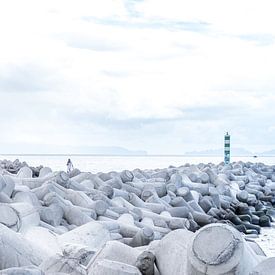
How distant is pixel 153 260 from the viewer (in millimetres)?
3578

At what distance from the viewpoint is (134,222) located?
6.77 metres

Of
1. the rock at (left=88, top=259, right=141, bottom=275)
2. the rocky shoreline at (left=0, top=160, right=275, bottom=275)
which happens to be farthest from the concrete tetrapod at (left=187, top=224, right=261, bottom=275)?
the rock at (left=88, top=259, right=141, bottom=275)

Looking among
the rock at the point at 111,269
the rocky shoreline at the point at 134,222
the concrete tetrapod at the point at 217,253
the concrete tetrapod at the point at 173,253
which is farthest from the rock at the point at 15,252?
the concrete tetrapod at the point at 217,253

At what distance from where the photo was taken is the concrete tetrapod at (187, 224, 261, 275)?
2986mm

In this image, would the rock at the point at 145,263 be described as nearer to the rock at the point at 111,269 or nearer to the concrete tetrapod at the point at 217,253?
the rock at the point at 111,269

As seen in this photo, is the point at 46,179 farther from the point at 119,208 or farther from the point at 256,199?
the point at 256,199

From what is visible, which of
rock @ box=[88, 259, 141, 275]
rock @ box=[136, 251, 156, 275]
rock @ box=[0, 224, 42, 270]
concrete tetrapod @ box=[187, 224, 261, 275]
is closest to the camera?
concrete tetrapod @ box=[187, 224, 261, 275]

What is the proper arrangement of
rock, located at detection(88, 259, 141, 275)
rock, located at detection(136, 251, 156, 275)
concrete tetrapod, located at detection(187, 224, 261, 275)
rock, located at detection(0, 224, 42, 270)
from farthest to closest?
1. rock, located at detection(0, 224, 42, 270)
2. rock, located at detection(136, 251, 156, 275)
3. rock, located at detection(88, 259, 141, 275)
4. concrete tetrapod, located at detection(187, 224, 261, 275)

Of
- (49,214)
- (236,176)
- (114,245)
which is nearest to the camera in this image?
(114,245)

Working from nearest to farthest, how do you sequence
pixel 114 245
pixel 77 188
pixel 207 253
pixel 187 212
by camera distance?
pixel 207 253
pixel 114 245
pixel 77 188
pixel 187 212

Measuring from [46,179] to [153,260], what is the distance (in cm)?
442

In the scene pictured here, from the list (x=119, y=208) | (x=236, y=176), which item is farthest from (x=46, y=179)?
(x=236, y=176)

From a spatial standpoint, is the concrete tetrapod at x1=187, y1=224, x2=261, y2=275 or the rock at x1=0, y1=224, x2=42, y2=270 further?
the rock at x1=0, y1=224, x2=42, y2=270

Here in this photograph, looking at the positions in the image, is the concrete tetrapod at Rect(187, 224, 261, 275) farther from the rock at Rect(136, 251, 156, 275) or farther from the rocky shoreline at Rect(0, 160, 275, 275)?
the rock at Rect(136, 251, 156, 275)
